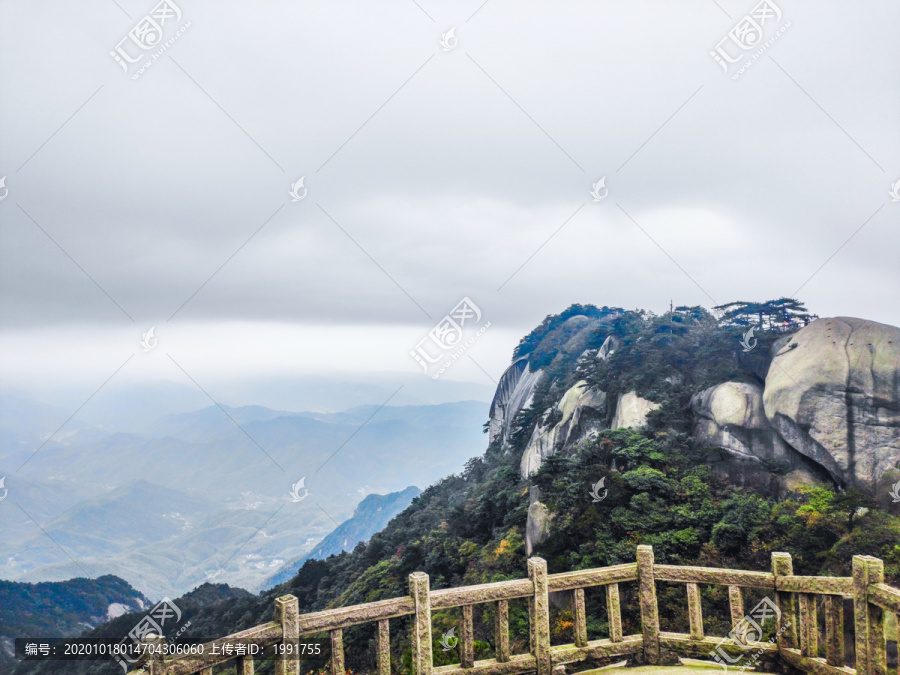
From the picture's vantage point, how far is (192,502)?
527ft

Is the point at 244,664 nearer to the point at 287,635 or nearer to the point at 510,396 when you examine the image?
the point at 287,635

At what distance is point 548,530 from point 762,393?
6978 mm

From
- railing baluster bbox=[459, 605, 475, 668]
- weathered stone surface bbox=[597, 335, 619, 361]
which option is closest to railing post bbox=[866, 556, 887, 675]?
railing baluster bbox=[459, 605, 475, 668]

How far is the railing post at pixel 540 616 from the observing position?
16.3 feet

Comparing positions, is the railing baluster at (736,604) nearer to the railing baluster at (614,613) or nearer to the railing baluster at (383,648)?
the railing baluster at (614,613)

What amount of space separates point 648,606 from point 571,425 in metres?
13.5

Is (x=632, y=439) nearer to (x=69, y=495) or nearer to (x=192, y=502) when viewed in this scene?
(x=192, y=502)

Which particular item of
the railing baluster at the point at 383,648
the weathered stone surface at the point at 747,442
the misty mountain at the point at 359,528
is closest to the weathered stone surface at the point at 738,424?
the weathered stone surface at the point at 747,442

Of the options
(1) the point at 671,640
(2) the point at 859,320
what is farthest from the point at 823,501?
(1) the point at 671,640

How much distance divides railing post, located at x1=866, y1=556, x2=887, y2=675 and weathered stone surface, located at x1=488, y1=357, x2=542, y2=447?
22.5m

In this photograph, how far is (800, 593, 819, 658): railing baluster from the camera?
487cm

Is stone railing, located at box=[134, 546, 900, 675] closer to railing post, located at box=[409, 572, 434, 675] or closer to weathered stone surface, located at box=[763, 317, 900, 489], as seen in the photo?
railing post, located at box=[409, 572, 434, 675]

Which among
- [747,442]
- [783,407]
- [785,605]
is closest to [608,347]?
[747,442]

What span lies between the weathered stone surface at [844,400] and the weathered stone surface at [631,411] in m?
3.52
